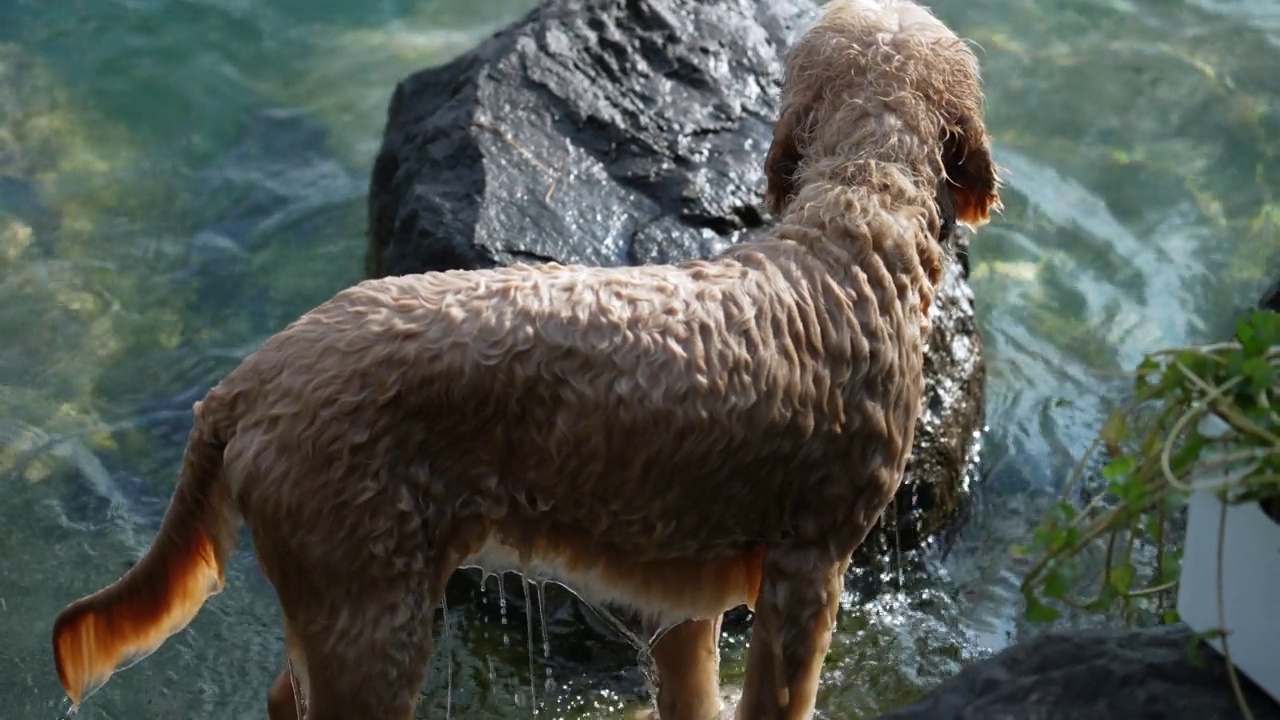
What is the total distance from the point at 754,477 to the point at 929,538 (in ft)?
6.80

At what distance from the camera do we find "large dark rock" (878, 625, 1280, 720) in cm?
288

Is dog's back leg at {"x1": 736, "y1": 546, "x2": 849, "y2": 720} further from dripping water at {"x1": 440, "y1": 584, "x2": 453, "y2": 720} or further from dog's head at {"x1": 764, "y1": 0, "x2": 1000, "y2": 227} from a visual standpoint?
dripping water at {"x1": 440, "y1": 584, "x2": 453, "y2": 720}

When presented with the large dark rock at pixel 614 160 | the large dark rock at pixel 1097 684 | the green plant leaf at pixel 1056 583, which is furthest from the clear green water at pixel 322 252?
the green plant leaf at pixel 1056 583

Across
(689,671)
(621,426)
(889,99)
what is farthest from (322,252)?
(621,426)

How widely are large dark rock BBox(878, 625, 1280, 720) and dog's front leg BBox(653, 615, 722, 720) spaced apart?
1.16 m

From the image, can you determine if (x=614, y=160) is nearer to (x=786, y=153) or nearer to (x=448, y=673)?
(x=786, y=153)

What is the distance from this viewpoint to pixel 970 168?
3.91 meters

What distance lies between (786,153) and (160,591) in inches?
81.4

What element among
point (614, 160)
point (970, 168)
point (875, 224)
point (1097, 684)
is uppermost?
point (970, 168)

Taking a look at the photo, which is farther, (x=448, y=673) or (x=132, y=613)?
(x=448, y=673)

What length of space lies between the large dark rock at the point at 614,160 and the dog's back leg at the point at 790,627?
150 centimetres

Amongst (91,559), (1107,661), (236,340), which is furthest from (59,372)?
(1107,661)

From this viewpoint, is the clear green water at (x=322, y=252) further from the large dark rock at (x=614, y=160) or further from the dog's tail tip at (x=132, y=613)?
the dog's tail tip at (x=132, y=613)

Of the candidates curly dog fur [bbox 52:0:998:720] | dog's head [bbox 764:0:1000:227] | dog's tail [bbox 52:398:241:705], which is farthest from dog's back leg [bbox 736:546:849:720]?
dog's tail [bbox 52:398:241:705]
